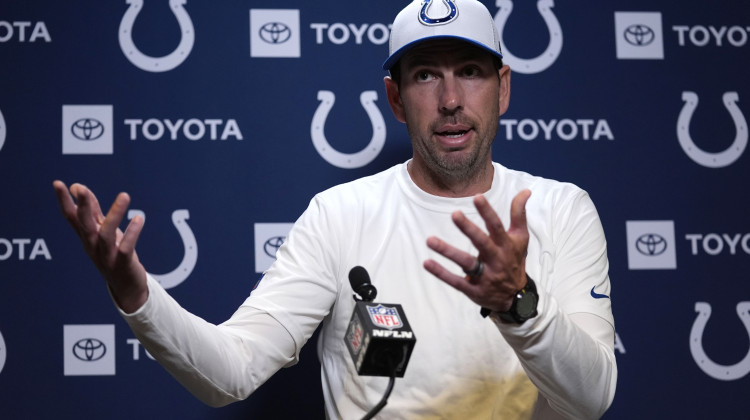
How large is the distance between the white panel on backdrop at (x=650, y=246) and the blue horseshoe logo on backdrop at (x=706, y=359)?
0.15 meters

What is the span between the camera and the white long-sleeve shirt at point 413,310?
1.57 metres

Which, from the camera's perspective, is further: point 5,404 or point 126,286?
point 5,404

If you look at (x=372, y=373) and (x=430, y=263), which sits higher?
(x=430, y=263)

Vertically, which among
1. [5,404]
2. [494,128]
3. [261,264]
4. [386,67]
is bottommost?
[5,404]

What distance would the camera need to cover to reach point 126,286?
1.28 meters

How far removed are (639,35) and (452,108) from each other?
821 mm

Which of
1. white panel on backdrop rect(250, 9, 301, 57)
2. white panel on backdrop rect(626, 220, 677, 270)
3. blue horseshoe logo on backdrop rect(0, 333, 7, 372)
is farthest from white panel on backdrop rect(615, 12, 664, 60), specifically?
blue horseshoe logo on backdrop rect(0, 333, 7, 372)

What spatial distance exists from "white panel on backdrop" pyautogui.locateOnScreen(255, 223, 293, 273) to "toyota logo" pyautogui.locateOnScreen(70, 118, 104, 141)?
1.57 feet

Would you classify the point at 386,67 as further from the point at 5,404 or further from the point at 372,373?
the point at 5,404

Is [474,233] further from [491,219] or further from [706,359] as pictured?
[706,359]

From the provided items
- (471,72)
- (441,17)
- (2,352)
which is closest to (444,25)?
(441,17)

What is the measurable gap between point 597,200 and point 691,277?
0.34 metres

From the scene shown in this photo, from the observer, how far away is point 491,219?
3.78 ft

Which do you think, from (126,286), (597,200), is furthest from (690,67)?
(126,286)
